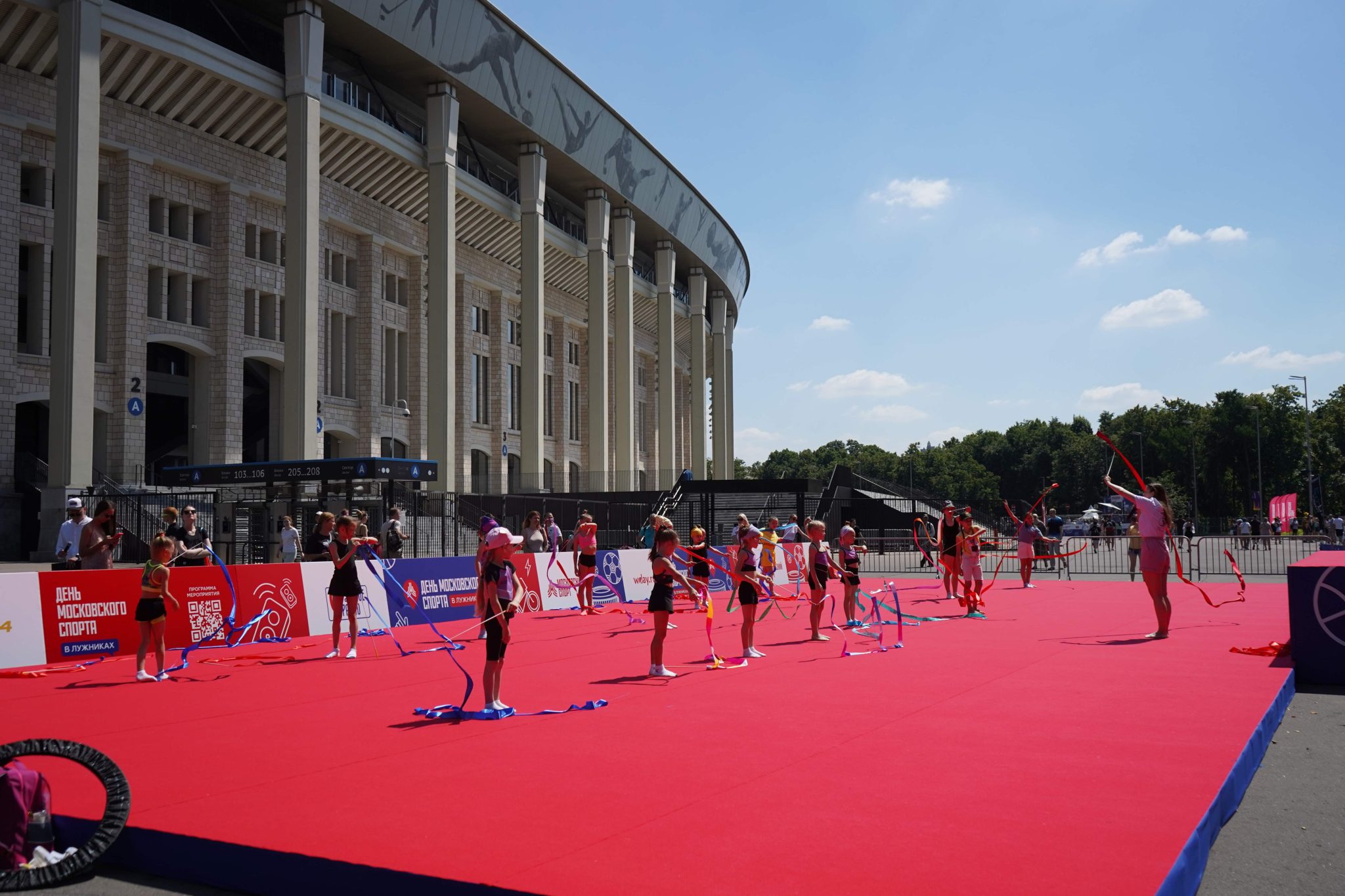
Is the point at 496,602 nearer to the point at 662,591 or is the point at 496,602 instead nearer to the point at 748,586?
the point at 662,591

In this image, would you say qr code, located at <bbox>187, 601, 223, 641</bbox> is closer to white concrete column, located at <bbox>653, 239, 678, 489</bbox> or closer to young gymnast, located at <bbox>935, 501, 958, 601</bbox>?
young gymnast, located at <bbox>935, 501, 958, 601</bbox>

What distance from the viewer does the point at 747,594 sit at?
14125 millimetres

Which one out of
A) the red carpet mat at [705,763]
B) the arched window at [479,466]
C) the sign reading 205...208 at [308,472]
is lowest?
the red carpet mat at [705,763]

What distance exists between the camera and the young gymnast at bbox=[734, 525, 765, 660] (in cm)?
Result: 1409

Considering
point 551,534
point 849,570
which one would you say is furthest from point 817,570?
point 551,534

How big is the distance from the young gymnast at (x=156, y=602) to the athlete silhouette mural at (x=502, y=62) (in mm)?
32823

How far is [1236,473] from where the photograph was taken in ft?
357

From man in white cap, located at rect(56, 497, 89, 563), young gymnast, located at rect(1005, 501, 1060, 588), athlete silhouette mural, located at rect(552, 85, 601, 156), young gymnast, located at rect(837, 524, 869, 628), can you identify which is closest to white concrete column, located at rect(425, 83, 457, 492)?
athlete silhouette mural, located at rect(552, 85, 601, 156)

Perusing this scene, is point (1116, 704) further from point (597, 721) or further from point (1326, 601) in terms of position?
point (597, 721)

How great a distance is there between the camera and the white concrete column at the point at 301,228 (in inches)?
1391

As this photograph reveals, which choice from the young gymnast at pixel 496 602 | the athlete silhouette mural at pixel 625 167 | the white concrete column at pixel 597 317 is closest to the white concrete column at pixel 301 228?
the athlete silhouette mural at pixel 625 167

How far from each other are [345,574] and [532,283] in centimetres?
3475

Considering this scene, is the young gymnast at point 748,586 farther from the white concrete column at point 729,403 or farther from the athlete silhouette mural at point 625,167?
the white concrete column at point 729,403

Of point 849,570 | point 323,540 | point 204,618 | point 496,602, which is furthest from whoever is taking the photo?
point 849,570
